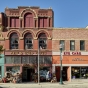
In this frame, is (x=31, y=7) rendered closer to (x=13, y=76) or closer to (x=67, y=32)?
(x=67, y=32)

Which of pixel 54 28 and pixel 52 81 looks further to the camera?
pixel 54 28

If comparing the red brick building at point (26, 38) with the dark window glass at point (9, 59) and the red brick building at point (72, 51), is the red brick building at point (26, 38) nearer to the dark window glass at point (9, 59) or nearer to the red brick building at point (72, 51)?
the dark window glass at point (9, 59)

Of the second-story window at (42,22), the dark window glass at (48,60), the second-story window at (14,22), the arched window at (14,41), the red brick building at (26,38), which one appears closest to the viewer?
the red brick building at (26,38)

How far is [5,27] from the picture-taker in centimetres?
4022

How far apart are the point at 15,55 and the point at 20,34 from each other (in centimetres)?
326

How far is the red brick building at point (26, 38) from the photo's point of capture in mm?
40062

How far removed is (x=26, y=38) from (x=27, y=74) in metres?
5.54

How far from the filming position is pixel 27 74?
41.0 metres

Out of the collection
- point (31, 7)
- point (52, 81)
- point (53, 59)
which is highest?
point (31, 7)

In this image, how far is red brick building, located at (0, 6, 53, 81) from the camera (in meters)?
40.1

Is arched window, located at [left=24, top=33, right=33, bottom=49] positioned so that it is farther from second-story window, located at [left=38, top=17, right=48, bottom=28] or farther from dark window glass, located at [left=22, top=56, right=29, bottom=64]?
second-story window, located at [left=38, top=17, right=48, bottom=28]

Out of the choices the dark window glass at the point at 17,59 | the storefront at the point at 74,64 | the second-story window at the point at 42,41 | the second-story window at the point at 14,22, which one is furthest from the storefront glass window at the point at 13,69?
the second-story window at the point at 14,22

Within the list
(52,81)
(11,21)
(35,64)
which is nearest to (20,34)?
(11,21)

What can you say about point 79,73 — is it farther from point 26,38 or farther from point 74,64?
point 26,38
